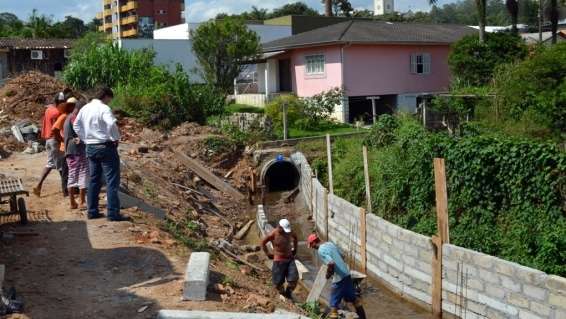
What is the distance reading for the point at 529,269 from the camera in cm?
945

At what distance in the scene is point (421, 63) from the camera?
107 feet

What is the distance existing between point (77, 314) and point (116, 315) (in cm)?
40

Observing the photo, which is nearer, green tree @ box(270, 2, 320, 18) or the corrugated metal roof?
the corrugated metal roof

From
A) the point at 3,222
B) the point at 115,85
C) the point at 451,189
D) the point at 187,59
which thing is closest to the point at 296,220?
the point at 451,189

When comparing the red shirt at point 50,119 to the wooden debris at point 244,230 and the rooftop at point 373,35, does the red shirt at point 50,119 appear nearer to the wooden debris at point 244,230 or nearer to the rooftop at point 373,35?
the wooden debris at point 244,230

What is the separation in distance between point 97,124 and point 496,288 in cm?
640

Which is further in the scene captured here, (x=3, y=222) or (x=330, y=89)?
(x=330, y=89)

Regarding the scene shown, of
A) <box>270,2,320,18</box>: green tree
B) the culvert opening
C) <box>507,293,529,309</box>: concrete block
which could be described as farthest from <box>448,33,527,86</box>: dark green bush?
<box>270,2,320,18</box>: green tree

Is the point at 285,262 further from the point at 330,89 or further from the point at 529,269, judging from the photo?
the point at 330,89

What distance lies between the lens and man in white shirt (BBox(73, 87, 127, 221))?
942 centimetres

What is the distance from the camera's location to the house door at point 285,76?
3469 cm

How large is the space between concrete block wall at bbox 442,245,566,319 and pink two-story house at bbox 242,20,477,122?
19.0 metres

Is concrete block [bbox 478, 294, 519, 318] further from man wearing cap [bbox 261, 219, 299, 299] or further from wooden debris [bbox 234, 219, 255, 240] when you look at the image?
→ wooden debris [bbox 234, 219, 255, 240]

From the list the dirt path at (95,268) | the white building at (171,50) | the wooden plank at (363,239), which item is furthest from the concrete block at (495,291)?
the white building at (171,50)
